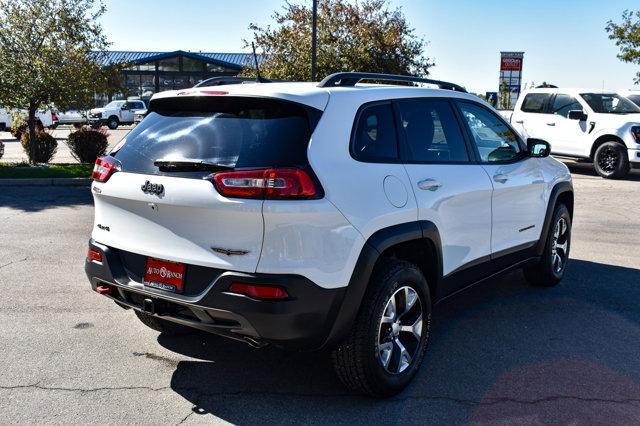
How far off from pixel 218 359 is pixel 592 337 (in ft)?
8.58

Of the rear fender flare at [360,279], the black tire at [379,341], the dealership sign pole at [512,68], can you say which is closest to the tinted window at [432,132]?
the rear fender flare at [360,279]

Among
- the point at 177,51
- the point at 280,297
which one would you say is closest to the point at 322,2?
the point at 280,297

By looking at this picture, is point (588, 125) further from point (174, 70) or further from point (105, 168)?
point (174, 70)

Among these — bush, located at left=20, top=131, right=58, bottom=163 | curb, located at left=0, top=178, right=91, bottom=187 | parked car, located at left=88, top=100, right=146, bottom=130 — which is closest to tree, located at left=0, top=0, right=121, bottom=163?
bush, located at left=20, top=131, right=58, bottom=163

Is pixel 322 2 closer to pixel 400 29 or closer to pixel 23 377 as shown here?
pixel 400 29

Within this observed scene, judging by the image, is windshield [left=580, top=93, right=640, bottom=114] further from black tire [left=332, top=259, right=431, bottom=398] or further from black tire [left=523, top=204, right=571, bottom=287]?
black tire [left=332, top=259, right=431, bottom=398]

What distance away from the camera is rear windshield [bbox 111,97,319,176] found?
316 centimetres

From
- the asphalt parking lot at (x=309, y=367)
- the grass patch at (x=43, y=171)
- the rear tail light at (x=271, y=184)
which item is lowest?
the asphalt parking lot at (x=309, y=367)

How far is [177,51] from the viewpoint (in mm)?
48344

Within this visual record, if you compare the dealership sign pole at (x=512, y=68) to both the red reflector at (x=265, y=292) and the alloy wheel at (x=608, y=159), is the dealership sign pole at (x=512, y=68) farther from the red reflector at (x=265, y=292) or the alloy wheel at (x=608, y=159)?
the red reflector at (x=265, y=292)

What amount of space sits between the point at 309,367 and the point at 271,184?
1.44m

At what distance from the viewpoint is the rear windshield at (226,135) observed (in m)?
3.16

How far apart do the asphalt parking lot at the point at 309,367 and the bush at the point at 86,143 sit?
365 inches

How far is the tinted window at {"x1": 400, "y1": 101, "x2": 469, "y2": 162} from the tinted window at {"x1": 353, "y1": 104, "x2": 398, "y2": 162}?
15 centimetres
